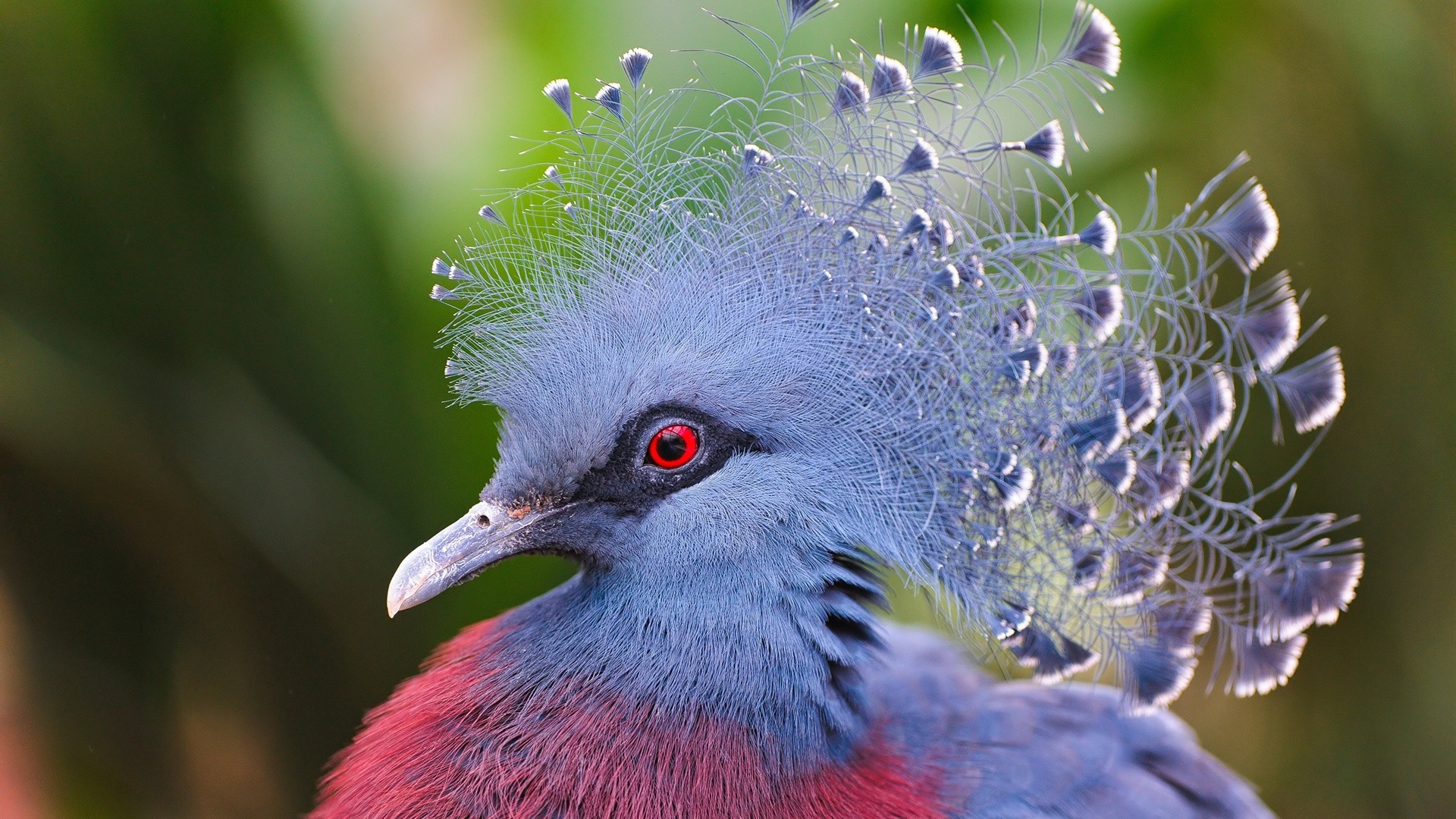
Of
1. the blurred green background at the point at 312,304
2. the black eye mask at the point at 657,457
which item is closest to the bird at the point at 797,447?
the black eye mask at the point at 657,457

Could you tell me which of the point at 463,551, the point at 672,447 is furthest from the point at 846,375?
the point at 463,551

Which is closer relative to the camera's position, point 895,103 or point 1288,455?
point 895,103

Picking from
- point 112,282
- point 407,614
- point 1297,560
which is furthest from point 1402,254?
point 112,282

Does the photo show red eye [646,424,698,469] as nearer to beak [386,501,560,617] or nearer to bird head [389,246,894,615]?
bird head [389,246,894,615]

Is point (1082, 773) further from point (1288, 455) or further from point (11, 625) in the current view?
point (11, 625)

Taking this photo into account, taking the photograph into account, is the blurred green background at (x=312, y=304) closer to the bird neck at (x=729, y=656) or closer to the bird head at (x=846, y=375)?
the bird head at (x=846, y=375)

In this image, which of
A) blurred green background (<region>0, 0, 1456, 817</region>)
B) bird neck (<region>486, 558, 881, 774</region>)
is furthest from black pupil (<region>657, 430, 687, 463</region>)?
blurred green background (<region>0, 0, 1456, 817</region>)
